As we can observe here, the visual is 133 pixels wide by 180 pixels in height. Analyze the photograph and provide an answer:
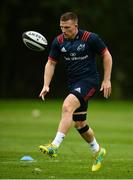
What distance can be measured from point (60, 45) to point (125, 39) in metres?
37.4

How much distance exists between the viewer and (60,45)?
1223cm

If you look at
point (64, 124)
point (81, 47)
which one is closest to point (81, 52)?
point (81, 47)

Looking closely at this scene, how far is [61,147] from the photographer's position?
1641cm

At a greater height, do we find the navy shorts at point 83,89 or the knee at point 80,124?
the navy shorts at point 83,89

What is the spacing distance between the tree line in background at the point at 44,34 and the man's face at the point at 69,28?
32804 millimetres

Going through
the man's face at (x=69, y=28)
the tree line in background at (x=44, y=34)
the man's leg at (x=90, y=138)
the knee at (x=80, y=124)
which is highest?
the man's face at (x=69, y=28)

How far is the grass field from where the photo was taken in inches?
446

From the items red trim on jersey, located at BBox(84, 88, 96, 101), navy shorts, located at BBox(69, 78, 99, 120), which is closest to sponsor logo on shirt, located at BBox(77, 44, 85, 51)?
navy shorts, located at BBox(69, 78, 99, 120)

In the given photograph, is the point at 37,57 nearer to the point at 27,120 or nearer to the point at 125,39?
the point at 125,39

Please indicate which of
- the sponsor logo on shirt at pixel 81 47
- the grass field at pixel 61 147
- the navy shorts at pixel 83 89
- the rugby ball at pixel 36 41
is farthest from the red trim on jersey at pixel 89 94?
the rugby ball at pixel 36 41

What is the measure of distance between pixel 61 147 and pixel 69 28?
194 inches

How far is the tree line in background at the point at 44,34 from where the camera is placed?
150ft

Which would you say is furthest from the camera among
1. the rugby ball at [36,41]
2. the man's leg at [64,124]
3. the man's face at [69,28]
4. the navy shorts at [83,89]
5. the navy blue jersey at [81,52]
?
the rugby ball at [36,41]

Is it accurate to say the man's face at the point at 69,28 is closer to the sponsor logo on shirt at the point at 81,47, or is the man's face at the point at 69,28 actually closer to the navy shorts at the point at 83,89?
the sponsor logo on shirt at the point at 81,47
